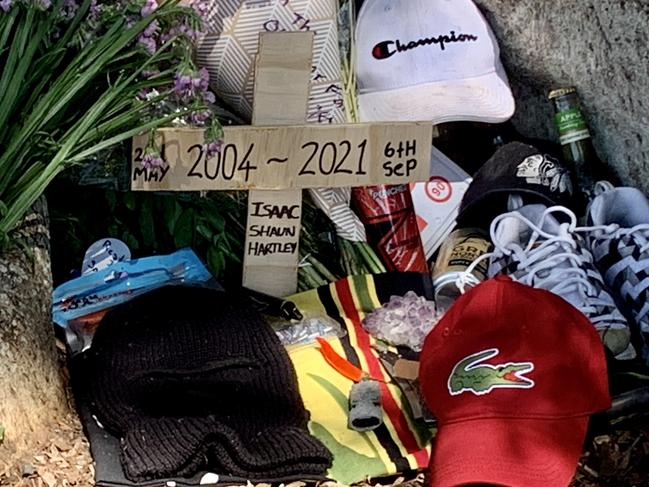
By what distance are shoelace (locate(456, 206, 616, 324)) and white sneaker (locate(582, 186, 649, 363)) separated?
65 millimetres

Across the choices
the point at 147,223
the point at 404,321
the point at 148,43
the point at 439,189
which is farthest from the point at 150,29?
the point at 439,189

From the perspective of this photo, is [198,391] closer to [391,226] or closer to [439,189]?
[391,226]

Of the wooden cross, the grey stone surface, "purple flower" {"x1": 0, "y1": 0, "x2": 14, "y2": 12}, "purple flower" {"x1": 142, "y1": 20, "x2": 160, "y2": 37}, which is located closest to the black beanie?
the wooden cross

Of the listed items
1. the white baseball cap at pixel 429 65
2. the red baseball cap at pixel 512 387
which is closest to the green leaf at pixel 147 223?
the white baseball cap at pixel 429 65

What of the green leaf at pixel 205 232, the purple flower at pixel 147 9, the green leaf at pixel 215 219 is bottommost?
the green leaf at pixel 205 232

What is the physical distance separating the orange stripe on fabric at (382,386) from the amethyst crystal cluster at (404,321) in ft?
0.13

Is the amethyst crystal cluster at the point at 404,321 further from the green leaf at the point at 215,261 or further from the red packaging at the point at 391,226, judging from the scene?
the green leaf at the point at 215,261

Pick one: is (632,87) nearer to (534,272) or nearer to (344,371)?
(534,272)

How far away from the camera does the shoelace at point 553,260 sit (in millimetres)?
2654

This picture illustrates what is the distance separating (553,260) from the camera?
277 centimetres

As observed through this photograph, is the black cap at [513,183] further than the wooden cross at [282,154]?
Yes

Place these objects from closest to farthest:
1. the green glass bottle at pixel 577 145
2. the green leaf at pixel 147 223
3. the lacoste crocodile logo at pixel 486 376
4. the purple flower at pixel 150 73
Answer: the lacoste crocodile logo at pixel 486 376 → the purple flower at pixel 150 73 → the green leaf at pixel 147 223 → the green glass bottle at pixel 577 145

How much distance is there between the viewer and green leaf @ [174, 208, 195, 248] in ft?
9.87

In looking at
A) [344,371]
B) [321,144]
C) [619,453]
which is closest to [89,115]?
[321,144]
